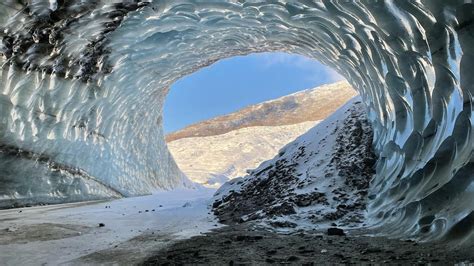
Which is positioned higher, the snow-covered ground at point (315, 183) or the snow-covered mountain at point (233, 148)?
the snow-covered mountain at point (233, 148)

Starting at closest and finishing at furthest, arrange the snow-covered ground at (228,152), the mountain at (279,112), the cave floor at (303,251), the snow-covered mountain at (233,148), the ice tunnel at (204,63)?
the cave floor at (303,251)
the ice tunnel at (204,63)
the snow-covered ground at (228,152)
the snow-covered mountain at (233,148)
the mountain at (279,112)

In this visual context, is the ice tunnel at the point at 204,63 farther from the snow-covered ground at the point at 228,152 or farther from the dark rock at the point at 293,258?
the snow-covered ground at the point at 228,152

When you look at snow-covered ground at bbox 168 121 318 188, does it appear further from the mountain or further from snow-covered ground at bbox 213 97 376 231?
the mountain

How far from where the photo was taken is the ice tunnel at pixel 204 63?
365 centimetres

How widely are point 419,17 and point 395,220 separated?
2168 mm

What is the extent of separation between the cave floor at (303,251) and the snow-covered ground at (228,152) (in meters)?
17.3

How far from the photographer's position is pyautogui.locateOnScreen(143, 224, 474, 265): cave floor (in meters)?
3.05

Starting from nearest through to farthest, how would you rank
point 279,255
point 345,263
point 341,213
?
point 345,263 < point 279,255 < point 341,213

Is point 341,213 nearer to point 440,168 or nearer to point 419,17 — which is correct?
point 440,168

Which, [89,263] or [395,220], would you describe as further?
[395,220]

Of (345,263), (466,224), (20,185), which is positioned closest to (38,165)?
(20,185)

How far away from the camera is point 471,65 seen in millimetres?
3232

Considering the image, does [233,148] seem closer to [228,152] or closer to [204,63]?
[228,152]

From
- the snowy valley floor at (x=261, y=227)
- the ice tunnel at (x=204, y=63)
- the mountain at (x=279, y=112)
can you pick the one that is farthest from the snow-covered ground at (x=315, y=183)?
the mountain at (x=279, y=112)
